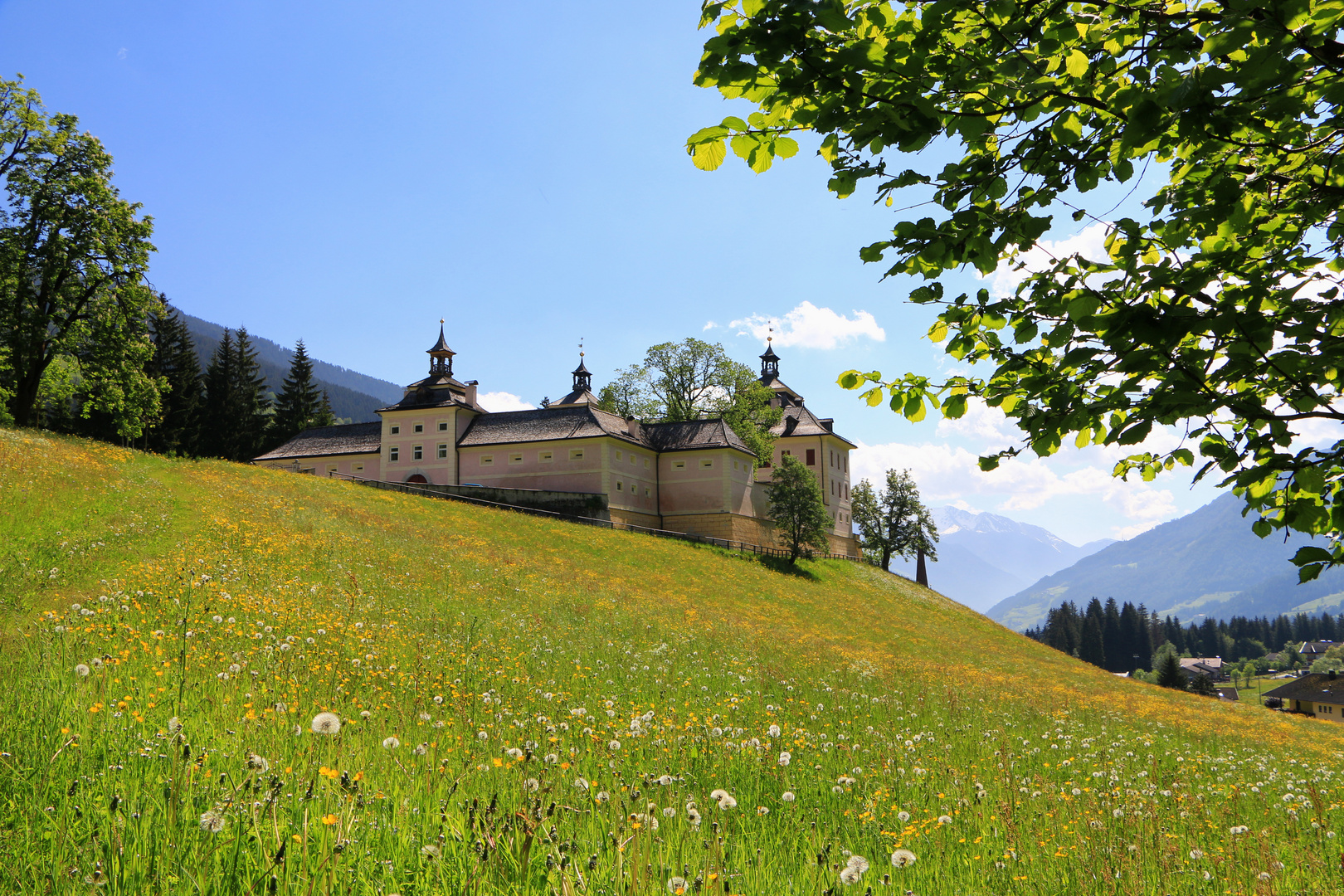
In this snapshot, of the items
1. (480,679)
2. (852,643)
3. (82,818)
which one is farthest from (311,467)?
(82,818)

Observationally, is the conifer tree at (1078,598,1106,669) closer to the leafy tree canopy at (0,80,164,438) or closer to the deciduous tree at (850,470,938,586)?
the deciduous tree at (850,470,938,586)

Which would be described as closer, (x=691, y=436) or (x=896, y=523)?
(x=691, y=436)

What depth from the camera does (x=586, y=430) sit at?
174ft

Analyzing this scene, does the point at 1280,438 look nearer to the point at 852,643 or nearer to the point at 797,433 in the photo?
the point at 852,643

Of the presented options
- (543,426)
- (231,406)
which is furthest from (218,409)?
(543,426)

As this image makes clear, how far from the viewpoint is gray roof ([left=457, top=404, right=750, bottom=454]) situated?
177ft

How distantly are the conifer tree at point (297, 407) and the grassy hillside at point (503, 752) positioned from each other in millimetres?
59032

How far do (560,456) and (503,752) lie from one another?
4824 centimetres

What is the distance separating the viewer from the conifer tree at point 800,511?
164 feet

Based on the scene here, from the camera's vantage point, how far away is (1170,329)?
131 inches

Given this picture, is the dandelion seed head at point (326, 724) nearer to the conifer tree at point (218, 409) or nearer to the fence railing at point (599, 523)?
the fence railing at point (599, 523)

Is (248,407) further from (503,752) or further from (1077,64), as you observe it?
(1077,64)

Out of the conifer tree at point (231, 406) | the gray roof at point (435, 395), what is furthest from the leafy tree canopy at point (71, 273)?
the conifer tree at point (231, 406)

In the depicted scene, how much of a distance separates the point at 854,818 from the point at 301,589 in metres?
11.6
